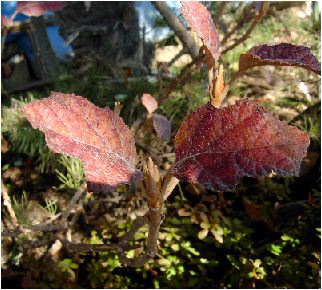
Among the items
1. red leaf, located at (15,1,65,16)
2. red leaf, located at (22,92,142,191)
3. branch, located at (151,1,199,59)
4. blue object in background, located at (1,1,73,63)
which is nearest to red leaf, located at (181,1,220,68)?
red leaf, located at (22,92,142,191)

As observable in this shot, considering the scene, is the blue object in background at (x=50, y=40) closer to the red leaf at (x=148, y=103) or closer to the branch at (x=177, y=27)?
the branch at (x=177, y=27)

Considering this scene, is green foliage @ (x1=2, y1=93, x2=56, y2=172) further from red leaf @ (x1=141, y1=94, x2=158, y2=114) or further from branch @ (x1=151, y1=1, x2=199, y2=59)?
red leaf @ (x1=141, y1=94, x2=158, y2=114)

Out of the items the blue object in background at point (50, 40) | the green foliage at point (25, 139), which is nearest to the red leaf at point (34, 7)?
the green foliage at point (25, 139)

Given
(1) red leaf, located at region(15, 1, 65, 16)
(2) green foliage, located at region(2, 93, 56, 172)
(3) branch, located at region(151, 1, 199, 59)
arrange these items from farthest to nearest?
(2) green foliage, located at region(2, 93, 56, 172)
(3) branch, located at region(151, 1, 199, 59)
(1) red leaf, located at region(15, 1, 65, 16)

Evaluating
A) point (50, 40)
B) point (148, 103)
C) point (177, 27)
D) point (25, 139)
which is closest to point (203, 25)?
point (148, 103)

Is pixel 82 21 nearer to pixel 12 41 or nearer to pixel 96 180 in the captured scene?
pixel 12 41

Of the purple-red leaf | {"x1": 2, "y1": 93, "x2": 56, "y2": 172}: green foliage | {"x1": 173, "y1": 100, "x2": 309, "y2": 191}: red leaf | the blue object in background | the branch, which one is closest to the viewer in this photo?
{"x1": 173, "y1": 100, "x2": 309, "y2": 191}: red leaf

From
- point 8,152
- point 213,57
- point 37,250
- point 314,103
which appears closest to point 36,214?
point 37,250

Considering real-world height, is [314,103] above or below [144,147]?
above
